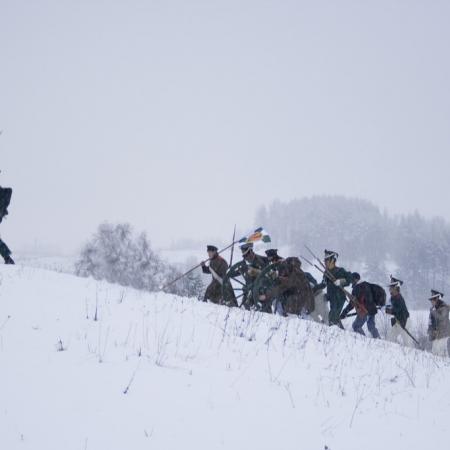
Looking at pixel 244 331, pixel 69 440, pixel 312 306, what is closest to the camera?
pixel 69 440

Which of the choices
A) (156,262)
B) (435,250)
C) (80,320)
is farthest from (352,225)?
(80,320)

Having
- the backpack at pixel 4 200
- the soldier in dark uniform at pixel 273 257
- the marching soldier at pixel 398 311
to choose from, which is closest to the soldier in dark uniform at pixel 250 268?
the soldier in dark uniform at pixel 273 257

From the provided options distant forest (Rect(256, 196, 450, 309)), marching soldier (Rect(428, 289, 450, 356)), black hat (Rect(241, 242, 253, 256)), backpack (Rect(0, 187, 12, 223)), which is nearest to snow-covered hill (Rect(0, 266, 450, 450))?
backpack (Rect(0, 187, 12, 223))

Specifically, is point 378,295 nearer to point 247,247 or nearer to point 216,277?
point 247,247

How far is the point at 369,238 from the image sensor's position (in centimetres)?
10588

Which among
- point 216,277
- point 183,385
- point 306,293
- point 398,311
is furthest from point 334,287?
point 183,385

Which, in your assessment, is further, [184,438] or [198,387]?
[198,387]

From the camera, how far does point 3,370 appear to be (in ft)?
12.7

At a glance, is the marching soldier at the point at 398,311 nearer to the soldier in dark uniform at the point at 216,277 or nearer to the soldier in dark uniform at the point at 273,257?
the soldier in dark uniform at the point at 273,257

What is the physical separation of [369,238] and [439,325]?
97777 millimetres

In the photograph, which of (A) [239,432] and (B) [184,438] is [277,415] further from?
(B) [184,438]

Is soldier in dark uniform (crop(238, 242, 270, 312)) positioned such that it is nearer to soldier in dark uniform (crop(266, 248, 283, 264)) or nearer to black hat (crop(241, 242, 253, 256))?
black hat (crop(241, 242, 253, 256))

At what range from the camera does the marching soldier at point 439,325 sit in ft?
39.5

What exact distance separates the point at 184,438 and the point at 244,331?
3288mm
